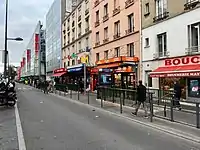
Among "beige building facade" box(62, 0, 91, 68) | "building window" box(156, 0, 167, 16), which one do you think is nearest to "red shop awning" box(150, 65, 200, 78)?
"building window" box(156, 0, 167, 16)

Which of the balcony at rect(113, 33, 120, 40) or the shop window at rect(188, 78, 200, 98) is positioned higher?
the balcony at rect(113, 33, 120, 40)

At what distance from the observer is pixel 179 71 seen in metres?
18.4

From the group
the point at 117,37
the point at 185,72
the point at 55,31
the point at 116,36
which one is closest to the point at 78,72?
the point at 116,36

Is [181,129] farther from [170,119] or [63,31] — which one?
[63,31]

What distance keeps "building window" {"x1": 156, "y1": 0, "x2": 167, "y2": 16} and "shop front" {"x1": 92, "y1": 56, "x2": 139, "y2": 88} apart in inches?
178

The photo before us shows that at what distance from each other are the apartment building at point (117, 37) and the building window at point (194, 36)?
676 centimetres

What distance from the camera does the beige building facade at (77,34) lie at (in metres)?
43.7

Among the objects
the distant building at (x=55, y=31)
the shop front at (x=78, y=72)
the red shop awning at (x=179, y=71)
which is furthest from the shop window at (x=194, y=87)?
the distant building at (x=55, y=31)

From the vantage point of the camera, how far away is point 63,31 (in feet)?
197

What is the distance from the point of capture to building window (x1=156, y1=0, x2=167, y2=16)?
73.9 feet

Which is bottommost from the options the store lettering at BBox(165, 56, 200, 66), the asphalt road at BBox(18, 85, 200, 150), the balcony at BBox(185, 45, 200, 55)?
the asphalt road at BBox(18, 85, 200, 150)

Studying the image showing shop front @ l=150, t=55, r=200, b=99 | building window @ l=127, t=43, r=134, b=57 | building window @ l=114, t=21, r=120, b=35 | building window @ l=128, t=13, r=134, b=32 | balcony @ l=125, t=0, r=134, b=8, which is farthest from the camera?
building window @ l=114, t=21, r=120, b=35

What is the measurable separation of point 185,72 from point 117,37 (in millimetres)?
14976

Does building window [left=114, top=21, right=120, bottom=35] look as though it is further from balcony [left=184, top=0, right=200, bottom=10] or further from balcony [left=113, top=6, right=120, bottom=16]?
balcony [left=184, top=0, right=200, bottom=10]
